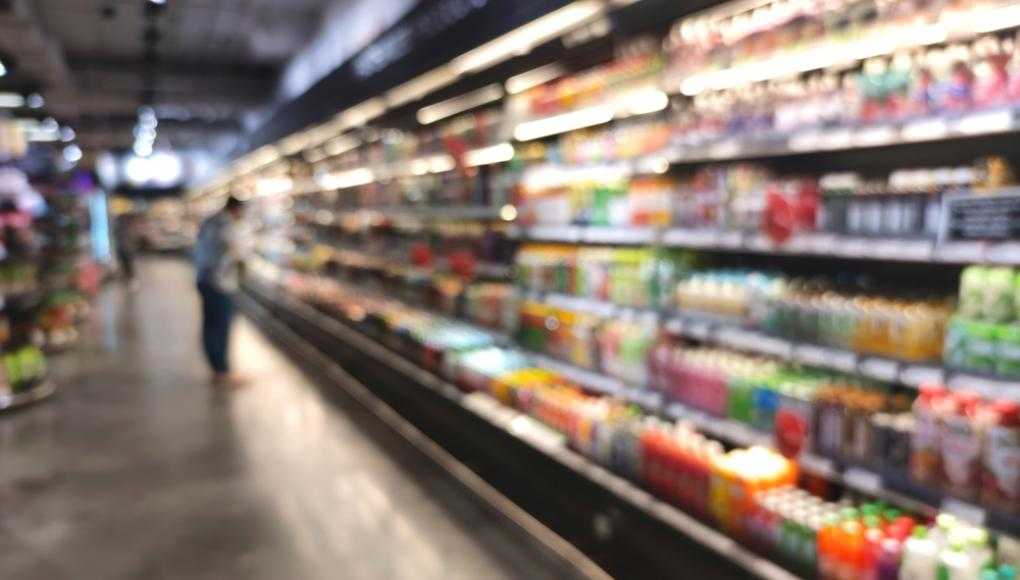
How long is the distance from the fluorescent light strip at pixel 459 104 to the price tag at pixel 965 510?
358cm

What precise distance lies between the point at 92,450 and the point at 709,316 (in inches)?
171

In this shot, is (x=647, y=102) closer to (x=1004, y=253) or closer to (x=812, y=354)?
(x=812, y=354)

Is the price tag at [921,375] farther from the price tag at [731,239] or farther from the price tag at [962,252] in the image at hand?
the price tag at [731,239]

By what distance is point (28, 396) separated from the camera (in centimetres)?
672

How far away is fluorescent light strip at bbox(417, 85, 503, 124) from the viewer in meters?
5.23

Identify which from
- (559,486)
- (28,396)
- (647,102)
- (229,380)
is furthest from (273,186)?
(559,486)

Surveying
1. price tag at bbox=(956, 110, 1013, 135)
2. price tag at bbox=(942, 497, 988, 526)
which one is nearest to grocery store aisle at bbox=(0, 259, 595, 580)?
price tag at bbox=(942, 497, 988, 526)

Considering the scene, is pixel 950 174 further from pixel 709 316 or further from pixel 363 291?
pixel 363 291

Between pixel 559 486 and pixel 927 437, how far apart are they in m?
1.83

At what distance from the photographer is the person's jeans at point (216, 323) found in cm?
748

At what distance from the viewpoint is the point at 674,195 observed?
Result: 359 cm

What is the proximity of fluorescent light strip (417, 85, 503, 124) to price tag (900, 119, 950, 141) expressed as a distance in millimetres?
2948

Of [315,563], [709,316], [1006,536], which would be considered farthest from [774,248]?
[315,563]

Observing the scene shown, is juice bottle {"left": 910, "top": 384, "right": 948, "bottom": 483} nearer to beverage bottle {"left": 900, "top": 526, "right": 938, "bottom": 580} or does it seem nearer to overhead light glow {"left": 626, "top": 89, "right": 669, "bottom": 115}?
beverage bottle {"left": 900, "top": 526, "right": 938, "bottom": 580}
